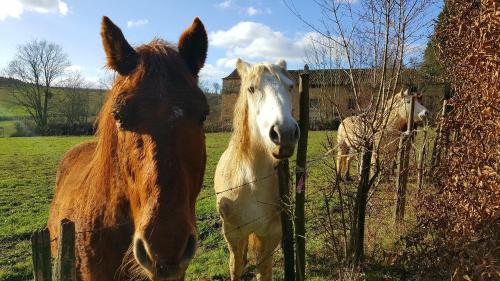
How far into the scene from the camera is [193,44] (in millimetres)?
2393

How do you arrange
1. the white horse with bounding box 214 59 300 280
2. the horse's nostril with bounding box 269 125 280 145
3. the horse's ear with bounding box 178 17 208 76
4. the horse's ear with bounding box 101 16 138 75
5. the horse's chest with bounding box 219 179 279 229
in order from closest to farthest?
1. the horse's ear with bounding box 101 16 138 75
2. the horse's ear with bounding box 178 17 208 76
3. the horse's nostril with bounding box 269 125 280 145
4. the white horse with bounding box 214 59 300 280
5. the horse's chest with bounding box 219 179 279 229

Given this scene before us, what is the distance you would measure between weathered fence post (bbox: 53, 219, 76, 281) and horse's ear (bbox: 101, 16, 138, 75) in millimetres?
941

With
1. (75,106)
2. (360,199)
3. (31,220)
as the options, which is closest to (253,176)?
(360,199)

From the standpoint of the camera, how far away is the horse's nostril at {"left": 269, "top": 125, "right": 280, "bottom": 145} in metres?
3.12

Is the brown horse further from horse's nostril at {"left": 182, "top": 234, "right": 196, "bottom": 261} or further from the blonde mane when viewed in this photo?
the blonde mane

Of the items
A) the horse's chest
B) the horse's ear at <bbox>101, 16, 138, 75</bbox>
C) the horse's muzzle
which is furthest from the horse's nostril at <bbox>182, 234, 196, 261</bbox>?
the horse's chest

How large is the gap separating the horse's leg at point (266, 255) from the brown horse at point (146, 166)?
218 centimetres

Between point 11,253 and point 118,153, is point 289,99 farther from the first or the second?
point 11,253

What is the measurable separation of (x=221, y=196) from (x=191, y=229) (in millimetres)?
2722

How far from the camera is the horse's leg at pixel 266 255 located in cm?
415

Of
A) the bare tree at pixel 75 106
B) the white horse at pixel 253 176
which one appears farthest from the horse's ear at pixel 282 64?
the bare tree at pixel 75 106

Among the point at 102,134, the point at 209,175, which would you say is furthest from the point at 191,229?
the point at 209,175

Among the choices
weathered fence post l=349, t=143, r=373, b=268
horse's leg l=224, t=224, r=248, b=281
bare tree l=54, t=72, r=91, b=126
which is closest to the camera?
weathered fence post l=349, t=143, r=373, b=268

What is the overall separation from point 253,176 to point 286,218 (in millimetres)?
594
